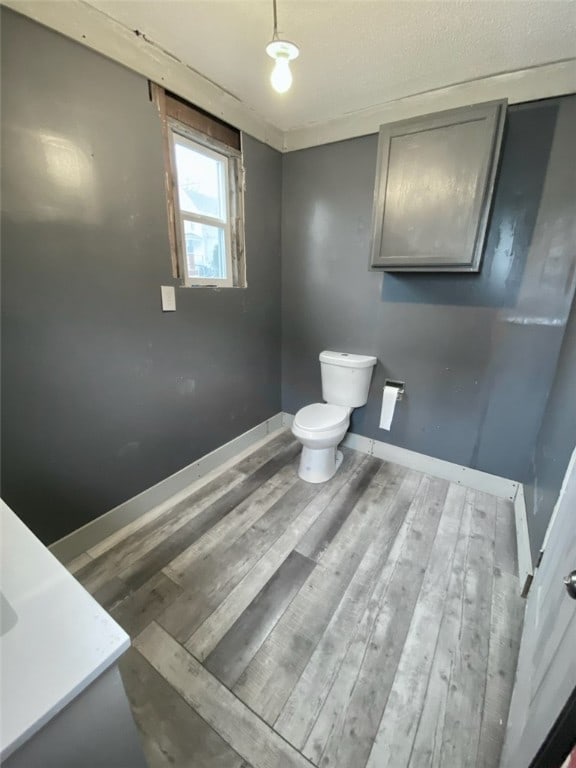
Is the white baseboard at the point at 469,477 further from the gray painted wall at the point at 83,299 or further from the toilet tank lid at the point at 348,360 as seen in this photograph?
the gray painted wall at the point at 83,299

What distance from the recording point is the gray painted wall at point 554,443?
4.20 feet

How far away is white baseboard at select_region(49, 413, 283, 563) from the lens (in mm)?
1526

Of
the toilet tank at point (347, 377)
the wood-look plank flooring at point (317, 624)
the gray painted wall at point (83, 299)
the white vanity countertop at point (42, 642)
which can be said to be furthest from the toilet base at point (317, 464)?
the white vanity countertop at point (42, 642)

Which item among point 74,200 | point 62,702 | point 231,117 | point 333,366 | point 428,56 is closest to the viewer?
point 62,702

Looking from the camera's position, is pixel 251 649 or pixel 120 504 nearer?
pixel 251 649

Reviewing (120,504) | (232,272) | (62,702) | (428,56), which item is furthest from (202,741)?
(428,56)

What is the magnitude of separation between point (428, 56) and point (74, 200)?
5.51 feet

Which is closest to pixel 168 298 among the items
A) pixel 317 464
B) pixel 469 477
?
pixel 317 464

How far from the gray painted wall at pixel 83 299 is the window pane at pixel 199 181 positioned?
0.18 m

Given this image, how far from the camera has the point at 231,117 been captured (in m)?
1.84

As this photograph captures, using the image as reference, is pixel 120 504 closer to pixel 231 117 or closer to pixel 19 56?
pixel 19 56

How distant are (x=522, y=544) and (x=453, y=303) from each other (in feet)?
4.41

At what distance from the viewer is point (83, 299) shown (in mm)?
1385

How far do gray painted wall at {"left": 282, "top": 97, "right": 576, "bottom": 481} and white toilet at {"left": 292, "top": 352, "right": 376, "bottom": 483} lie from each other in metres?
0.16
